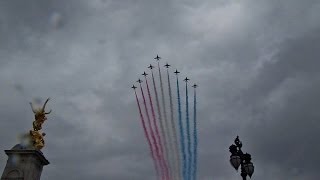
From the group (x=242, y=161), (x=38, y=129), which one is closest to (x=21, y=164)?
(x=38, y=129)

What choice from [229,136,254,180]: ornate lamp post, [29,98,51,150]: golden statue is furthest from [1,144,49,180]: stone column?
[229,136,254,180]: ornate lamp post

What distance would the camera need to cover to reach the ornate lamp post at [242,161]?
15211mm

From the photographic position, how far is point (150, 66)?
181 feet

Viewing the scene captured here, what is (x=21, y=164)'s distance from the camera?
1329 inches

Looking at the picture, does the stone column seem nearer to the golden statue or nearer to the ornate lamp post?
the golden statue

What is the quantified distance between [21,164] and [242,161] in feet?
86.0

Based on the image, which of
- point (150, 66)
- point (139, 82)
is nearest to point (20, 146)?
point (139, 82)

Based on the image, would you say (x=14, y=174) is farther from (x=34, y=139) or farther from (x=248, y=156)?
(x=248, y=156)

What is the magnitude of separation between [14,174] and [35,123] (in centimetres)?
648

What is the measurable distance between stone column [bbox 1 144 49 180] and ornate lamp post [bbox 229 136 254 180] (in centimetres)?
2495

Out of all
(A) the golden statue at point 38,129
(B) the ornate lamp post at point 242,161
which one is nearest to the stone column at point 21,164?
(A) the golden statue at point 38,129

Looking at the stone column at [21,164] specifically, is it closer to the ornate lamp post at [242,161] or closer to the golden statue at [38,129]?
the golden statue at [38,129]

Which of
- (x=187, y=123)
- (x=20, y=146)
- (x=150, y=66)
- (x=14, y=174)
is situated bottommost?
(x=14, y=174)

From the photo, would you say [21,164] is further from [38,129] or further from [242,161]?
[242,161]
